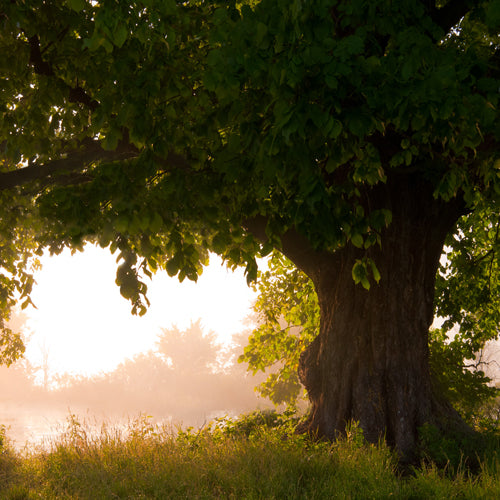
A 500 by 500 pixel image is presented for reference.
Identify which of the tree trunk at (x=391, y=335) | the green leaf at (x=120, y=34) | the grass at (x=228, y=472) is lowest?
the grass at (x=228, y=472)

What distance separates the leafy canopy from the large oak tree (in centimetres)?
2

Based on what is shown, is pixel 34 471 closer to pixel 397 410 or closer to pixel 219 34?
pixel 397 410

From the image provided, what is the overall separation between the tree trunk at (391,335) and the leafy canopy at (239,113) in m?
0.67

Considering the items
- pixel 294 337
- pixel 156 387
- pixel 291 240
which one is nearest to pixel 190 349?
pixel 156 387

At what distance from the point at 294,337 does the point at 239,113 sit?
33.1 feet

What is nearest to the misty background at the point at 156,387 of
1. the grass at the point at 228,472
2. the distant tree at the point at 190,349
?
the distant tree at the point at 190,349

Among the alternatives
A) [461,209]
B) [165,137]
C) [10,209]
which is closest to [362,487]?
[165,137]

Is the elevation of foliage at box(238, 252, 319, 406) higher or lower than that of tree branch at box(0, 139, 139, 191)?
lower

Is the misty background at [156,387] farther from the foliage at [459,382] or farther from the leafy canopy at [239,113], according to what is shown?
the leafy canopy at [239,113]

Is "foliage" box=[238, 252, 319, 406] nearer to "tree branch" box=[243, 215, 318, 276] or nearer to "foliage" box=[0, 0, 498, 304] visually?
"tree branch" box=[243, 215, 318, 276]

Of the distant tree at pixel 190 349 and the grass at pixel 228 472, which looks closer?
the grass at pixel 228 472

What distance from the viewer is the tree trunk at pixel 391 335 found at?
686 centimetres

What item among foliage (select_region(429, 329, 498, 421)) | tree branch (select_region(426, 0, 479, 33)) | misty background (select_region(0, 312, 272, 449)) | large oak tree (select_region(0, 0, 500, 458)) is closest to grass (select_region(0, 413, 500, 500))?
large oak tree (select_region(0, 0, 500, 458))

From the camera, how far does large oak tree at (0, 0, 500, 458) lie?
402 cm
